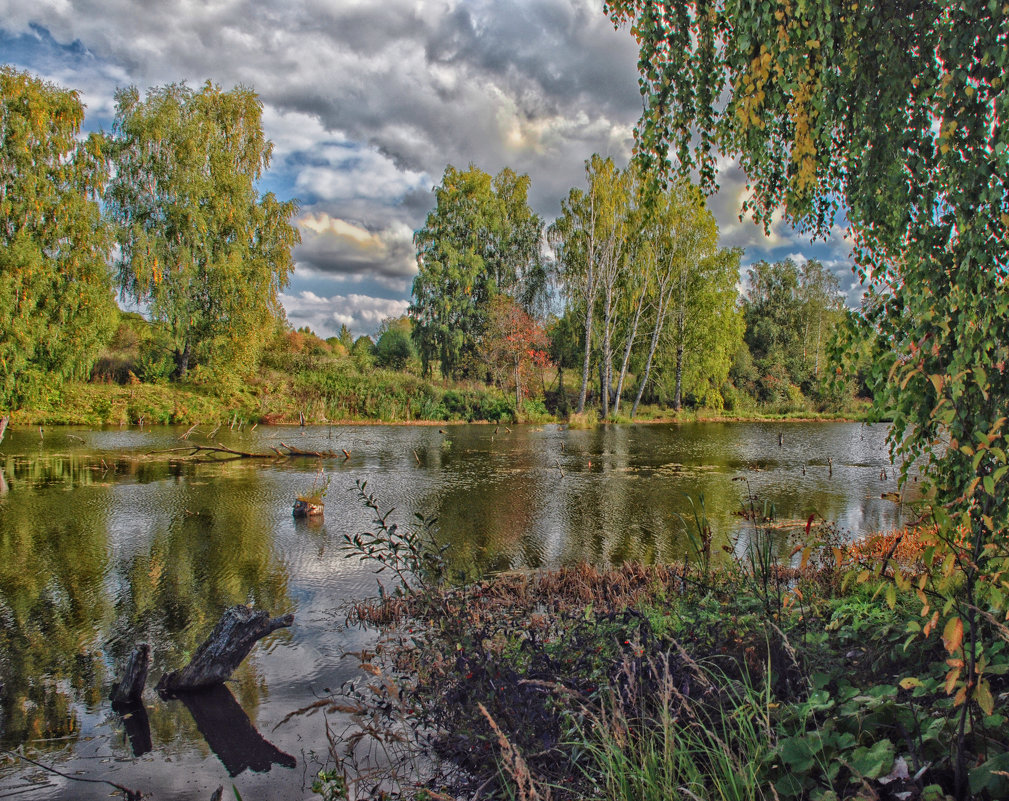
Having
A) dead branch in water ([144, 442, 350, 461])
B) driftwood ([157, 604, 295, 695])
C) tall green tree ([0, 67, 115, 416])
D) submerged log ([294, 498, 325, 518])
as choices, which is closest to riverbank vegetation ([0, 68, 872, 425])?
tall green tree ([0, 67, 115, 416])

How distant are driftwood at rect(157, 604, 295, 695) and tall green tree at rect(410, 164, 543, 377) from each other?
29.7 meters

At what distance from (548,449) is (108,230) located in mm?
18440

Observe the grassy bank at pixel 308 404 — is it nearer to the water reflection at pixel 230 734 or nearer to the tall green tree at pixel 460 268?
the tall green tree at pixel 460 268

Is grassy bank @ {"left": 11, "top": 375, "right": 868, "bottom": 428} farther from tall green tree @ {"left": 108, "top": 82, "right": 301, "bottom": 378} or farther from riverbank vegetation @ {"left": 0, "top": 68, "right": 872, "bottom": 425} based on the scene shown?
tall green tree @ {"left": 108, "top": 82, "right": 301, "bottom": 378}

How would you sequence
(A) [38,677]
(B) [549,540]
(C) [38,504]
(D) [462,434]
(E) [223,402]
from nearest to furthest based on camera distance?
(A) [38,677] < (B) [549,540] < (C) [38,504] < (D) [462,434] < (E) [223,402]

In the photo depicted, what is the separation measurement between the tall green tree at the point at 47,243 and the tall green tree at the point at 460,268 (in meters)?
15.7

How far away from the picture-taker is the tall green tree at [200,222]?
26188mm

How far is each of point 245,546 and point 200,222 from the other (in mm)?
23051

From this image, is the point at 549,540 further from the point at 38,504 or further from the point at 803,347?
the point at 803,347

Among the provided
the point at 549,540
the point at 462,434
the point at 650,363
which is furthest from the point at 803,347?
the point at 549,540

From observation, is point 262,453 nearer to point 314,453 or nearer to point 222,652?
point 314,453

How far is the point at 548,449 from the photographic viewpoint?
19562 mm

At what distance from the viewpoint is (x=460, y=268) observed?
1373 inches

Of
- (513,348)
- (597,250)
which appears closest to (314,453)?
(513,348)
